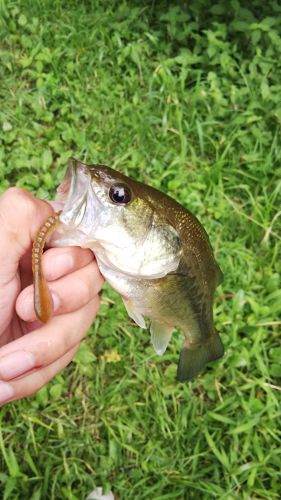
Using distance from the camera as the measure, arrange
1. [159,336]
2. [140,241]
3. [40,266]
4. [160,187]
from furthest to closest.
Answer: [160,187], [159,336], [140,241], [40,266]

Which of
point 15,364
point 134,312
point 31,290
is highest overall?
point 31,290

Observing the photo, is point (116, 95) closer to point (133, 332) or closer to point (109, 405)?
point (133, 332)

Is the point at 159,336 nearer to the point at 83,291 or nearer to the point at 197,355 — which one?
the point at 197,355

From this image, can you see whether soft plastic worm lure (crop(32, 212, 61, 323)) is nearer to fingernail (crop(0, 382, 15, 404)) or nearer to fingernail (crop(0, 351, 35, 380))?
fingernail (crop(0, 351, 35, 380))

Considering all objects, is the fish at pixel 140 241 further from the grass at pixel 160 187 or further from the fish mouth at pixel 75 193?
the grass at pixel 160 187

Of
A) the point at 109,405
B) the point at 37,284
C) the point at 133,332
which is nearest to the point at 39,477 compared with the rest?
the point at 109,405

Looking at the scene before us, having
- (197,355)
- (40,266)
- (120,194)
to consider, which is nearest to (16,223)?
(40,266)
